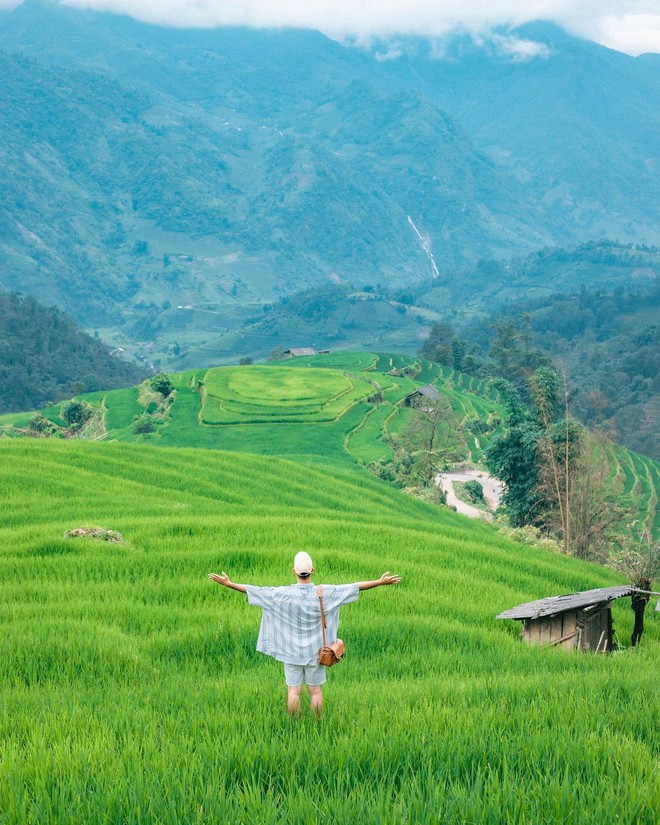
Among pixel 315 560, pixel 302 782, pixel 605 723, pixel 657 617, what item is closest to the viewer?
pixel 302 782

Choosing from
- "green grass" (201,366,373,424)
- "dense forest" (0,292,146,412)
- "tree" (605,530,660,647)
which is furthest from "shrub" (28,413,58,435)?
"tree" (605,530,660,647)

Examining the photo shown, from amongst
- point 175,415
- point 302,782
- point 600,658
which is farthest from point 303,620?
point 175,415

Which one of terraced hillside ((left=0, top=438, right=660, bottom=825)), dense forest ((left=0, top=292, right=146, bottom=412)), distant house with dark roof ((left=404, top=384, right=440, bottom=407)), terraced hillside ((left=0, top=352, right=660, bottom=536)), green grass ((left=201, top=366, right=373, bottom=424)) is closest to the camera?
terraced hillside ((left=0, top=438, right=660, bottom=825))

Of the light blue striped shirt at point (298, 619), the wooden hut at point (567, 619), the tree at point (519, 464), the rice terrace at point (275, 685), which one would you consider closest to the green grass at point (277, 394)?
the tree at point (519, 464)

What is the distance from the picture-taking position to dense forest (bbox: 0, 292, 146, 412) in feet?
540

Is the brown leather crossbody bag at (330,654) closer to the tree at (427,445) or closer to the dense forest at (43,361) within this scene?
the tree at (427,445)

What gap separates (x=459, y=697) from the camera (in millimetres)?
8516

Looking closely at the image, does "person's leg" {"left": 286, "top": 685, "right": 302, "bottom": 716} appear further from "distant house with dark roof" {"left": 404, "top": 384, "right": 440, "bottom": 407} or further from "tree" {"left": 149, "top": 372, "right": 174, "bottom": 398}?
"tree" {"left": 149, "top": 372, "right": 174, "bottom": 398}

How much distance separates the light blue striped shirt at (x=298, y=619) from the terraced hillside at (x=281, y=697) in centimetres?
61

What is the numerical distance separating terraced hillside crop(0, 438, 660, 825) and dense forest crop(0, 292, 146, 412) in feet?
479

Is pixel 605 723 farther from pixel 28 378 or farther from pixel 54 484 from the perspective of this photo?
pixel 28 378

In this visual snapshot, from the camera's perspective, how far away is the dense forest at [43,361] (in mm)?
164625

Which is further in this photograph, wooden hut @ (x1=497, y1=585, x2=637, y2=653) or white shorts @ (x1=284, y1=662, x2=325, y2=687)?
wooden hut @ (x1=497, y1=585, x2=637, y2=653)

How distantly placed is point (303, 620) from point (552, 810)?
2808 millimetres
